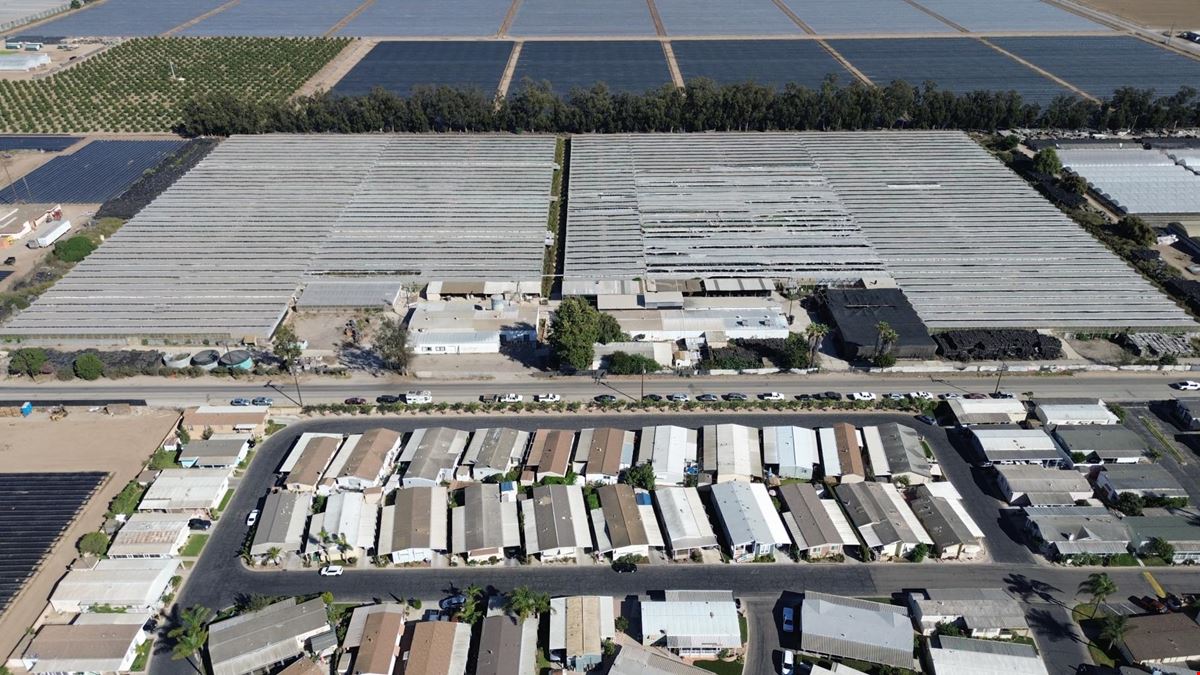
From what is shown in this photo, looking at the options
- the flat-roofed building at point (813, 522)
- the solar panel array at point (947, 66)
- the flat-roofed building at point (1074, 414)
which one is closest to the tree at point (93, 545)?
the flat-roofed building at point (813, 522)

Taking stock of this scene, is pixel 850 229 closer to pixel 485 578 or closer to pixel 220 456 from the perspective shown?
pixel 485 578

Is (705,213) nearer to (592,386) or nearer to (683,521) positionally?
(592,386)

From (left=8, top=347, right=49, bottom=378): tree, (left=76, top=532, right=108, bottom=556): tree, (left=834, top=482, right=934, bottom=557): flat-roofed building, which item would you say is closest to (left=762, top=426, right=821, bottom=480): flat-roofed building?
(left=834, top=482, right=934, bottom=557): flat-roofed building

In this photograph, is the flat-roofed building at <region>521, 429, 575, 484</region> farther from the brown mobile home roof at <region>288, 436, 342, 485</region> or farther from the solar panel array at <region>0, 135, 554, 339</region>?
the solar panel array at <region>0, 135, 554, 339</region>

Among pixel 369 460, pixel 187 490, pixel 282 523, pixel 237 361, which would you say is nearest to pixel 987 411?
pixel 369 460

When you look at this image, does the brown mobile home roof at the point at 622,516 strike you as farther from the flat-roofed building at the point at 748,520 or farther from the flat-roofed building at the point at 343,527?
the flat-roofed building at the point at 343,527

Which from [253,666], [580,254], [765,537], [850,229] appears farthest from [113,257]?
[850,229]
